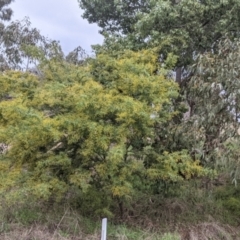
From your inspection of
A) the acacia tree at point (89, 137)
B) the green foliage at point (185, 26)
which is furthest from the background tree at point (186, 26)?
the acacia tree at point (89, 137)

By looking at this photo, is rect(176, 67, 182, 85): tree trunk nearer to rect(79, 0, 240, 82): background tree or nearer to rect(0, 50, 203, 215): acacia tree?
rect(79, 0, 240, 82): background tree

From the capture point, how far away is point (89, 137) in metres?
5.20

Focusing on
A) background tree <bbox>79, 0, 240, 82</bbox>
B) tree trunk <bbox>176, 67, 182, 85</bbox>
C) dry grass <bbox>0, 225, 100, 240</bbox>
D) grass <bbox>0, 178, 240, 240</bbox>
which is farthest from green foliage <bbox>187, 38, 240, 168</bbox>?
dry grass <bbox>0, 225, 100, 240</bbox>

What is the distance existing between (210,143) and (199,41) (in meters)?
2.84

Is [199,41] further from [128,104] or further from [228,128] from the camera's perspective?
[128,104]

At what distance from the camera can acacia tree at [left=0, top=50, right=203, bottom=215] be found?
5121 mm

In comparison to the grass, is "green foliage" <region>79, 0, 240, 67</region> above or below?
above

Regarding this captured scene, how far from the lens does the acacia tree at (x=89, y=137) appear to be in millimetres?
5121

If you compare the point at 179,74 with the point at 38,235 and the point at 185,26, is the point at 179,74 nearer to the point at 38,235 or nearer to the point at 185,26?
the point at 185,26

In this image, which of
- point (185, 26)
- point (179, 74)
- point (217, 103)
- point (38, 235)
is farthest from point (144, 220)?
point (185, 26)

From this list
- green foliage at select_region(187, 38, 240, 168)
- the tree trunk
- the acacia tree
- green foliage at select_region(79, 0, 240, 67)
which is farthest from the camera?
the tree trunk

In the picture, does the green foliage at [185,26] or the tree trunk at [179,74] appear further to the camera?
the tree trunk at [179,74]

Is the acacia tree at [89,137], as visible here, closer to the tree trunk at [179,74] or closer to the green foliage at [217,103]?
the green foliage at [217,103]

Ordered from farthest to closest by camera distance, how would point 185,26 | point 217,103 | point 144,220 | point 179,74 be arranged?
1. point 179,74
2. point 185,26
3. point 217,103
4. point 144,220
